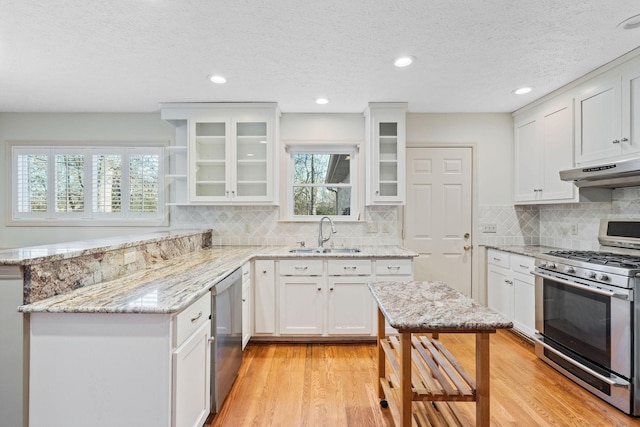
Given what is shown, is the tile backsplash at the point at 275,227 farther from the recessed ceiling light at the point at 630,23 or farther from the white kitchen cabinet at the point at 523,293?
the recessed ceiling light at the point at 630,23

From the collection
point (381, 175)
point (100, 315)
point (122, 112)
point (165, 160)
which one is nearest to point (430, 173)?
point (381, 175)

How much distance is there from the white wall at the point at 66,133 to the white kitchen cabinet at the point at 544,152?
13.2ft

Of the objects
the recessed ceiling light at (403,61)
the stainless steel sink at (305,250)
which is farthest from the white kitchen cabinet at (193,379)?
the recessed ceiling light at (403,61)

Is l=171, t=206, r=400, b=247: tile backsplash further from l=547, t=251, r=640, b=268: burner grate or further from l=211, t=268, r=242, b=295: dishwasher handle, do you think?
l=547, t=251, r=640, b=268: burner grate

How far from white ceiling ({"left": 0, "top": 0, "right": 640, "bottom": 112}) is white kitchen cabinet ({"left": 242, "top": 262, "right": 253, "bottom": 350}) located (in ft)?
5.63

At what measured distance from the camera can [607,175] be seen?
2.45 metres

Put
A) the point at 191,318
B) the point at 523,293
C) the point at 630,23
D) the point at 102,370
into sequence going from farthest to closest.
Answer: the point at 523,293 < the point at 630,23 < the point at 191,318 < the point at 102,370

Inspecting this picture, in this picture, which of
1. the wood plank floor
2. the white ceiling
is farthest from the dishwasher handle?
the white ceiling

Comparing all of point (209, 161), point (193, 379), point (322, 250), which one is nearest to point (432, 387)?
point (193, 379)

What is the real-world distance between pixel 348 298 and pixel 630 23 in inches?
111

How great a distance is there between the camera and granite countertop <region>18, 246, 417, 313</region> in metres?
1.38

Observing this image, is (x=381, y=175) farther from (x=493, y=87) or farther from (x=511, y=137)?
(x=511, y=137)

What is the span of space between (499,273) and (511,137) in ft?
5.30

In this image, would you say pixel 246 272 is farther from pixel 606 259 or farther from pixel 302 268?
pixel 606 259
